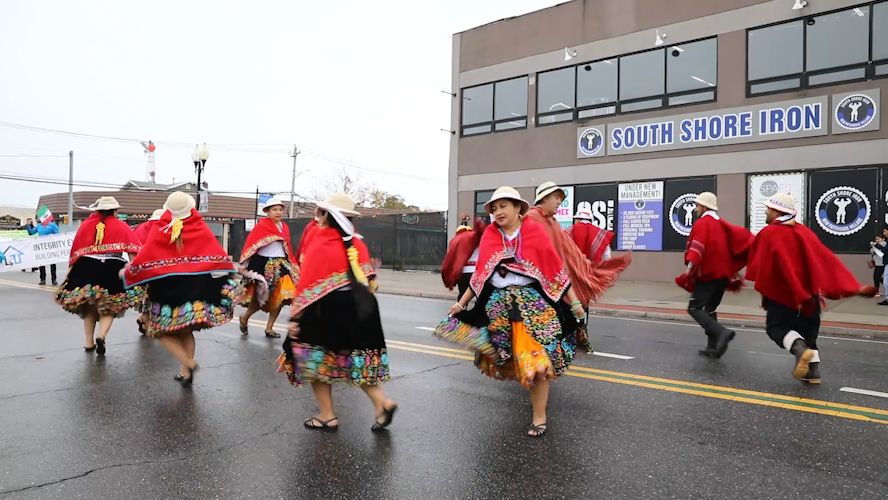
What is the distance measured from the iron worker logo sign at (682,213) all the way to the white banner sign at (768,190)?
1.46 metres

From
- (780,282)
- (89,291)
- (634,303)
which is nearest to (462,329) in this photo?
(780,282)

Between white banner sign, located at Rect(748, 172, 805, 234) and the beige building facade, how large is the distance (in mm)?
34

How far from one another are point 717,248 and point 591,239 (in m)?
1.39

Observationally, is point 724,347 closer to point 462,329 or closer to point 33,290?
point 462,329

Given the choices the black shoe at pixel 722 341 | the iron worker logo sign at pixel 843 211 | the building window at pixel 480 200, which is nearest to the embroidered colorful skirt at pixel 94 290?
the black shoe at pixel 722 341

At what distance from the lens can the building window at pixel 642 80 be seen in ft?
60.7

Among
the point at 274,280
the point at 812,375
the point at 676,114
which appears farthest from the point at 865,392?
the point at 676,114

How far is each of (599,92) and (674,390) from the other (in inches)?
604

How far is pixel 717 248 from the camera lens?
7527mm

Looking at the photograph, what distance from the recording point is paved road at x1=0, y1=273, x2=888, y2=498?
3666 millimetres

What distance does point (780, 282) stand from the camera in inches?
250

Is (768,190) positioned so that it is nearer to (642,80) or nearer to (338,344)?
(642,80)

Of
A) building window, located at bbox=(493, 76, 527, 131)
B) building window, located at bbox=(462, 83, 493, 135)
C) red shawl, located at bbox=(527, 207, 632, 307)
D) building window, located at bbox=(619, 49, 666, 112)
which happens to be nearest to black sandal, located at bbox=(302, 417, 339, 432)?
red shawl, located at bbox=(527, 207, 632, 307)

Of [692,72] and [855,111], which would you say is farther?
[692,72]
